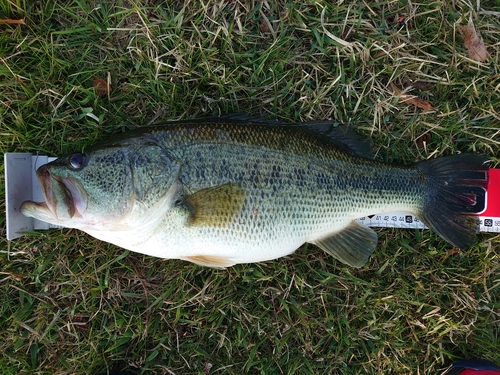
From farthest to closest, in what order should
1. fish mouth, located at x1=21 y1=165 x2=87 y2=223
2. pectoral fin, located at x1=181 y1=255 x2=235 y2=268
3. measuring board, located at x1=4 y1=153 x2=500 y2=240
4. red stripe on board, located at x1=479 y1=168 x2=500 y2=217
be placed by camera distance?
red stripe on board, located at x1=479 y1=168 x2=500 y2=217 → measuring board, located at x1=4 y1=153 x2=500 y2=240 → pectoral fin, located at x1=181 y1=255 x2=235 y2=268 → fish mouth, located at x1=21 y1=165 x2=87 y2=223

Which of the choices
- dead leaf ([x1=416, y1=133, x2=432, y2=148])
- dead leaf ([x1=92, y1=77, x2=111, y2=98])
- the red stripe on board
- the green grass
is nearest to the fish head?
the green grass

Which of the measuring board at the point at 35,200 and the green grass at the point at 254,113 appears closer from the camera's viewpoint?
the measuring board at the point at 35,200

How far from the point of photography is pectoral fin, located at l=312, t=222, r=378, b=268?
9.56 feet

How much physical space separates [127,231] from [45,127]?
125cm

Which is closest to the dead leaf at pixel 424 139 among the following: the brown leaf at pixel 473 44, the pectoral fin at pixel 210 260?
the brown leaf at pixel 473 44

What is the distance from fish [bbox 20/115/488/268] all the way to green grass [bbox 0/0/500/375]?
0.31 m

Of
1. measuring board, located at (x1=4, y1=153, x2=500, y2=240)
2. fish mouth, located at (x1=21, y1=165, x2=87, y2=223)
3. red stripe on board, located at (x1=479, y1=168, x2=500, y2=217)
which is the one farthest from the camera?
red stripe on board, located at (x1=479, y1=168, x2=500, y2=217)

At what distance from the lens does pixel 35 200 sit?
2.96 meters

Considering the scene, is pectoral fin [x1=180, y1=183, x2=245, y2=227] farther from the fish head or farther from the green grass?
the green grass

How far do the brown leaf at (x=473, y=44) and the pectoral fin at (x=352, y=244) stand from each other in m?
1.80

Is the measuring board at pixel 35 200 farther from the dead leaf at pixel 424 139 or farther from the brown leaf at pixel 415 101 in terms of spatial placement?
the brown leaf at pixel 415 101

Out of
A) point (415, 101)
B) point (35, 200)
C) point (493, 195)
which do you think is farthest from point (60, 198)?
point (493, 195)

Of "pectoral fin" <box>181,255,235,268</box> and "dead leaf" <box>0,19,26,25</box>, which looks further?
"dead leaf" <box>0,19,26,25</box>

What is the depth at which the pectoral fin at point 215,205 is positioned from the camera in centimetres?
250
